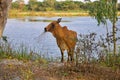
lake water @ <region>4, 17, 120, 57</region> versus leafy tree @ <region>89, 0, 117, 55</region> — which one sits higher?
leafy tree @ <region>89, 0, 117, 55</region>

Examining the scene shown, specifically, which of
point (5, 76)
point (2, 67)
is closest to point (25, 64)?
point (2, 67)

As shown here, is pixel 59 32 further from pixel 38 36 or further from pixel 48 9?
pixel 48 9

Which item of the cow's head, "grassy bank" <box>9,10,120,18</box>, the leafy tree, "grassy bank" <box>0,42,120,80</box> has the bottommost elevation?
"grassy bank" <box>9,10,120,18</box>

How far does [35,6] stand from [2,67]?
164 ft

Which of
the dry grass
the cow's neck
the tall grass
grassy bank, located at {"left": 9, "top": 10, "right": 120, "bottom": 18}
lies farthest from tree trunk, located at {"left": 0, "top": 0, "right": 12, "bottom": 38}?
grassy bank, located at {"left": 9, "top": 10, "right": 120, "bottom": 18}

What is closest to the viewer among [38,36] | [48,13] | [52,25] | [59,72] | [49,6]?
[59,72]

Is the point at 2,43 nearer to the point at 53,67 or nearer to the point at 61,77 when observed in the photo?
the point at 53,67

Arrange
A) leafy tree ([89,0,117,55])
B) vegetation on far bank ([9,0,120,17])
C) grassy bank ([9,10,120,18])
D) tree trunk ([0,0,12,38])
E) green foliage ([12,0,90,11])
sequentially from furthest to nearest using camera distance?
grassy bank ([9,10,120,18]) < vegetation on far bank ([9,0,120,17]) < green foliage ([12,0,90,11]) < leafy tree ([89,0,117,55]) < tree trunk ([0,0,12,38])

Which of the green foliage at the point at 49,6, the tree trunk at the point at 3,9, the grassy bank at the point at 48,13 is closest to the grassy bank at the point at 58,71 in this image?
the tree trunk at the point at 3,9

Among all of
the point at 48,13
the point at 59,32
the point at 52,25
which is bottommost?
the point at 48,13

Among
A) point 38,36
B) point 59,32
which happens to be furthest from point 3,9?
point 38,36

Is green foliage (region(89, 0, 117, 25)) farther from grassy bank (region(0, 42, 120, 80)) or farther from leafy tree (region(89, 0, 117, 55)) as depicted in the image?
grassy bank (region(0, 42, 120, 80))

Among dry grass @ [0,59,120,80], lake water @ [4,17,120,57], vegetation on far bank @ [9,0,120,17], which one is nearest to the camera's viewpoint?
dry grass @ [0,59,120,80]

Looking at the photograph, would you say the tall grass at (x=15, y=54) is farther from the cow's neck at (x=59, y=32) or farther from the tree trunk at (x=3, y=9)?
the tree trunk at (x=3, y=9)
